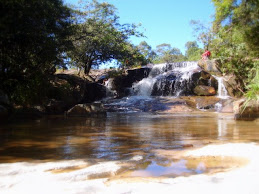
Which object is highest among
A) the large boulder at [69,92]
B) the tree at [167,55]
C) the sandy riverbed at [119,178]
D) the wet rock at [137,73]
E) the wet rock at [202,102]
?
the tree at [167,55]

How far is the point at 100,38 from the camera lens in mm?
17109

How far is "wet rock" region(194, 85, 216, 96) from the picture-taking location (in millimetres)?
17734

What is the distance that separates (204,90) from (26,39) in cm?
1334

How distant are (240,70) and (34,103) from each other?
10381 millimetres

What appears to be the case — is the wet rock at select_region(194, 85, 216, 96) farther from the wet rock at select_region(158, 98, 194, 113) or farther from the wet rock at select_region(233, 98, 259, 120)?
the wet rock at select_region(233, 98, 259, 120)

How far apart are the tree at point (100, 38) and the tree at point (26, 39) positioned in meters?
6.09

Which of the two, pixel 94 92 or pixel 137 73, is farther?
pixel 137 73

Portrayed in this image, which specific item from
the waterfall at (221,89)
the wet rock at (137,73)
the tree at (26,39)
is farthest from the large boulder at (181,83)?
the tree at (26,39)

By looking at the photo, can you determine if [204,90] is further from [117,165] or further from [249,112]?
[117,165]

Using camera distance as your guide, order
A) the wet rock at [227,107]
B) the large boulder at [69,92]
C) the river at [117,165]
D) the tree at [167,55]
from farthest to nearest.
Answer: the tree at [167,55] → the large boulder at [69,92] → the wet rock at [227,107] → the river at [117,165]

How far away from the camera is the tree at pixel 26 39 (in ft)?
22.6

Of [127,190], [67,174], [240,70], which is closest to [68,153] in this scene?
[67,174]

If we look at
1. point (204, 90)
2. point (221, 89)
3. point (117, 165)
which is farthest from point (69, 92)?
point (117, 165)

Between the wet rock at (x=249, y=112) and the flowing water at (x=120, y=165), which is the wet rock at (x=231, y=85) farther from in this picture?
the flowing water at (x=120, y=165)
